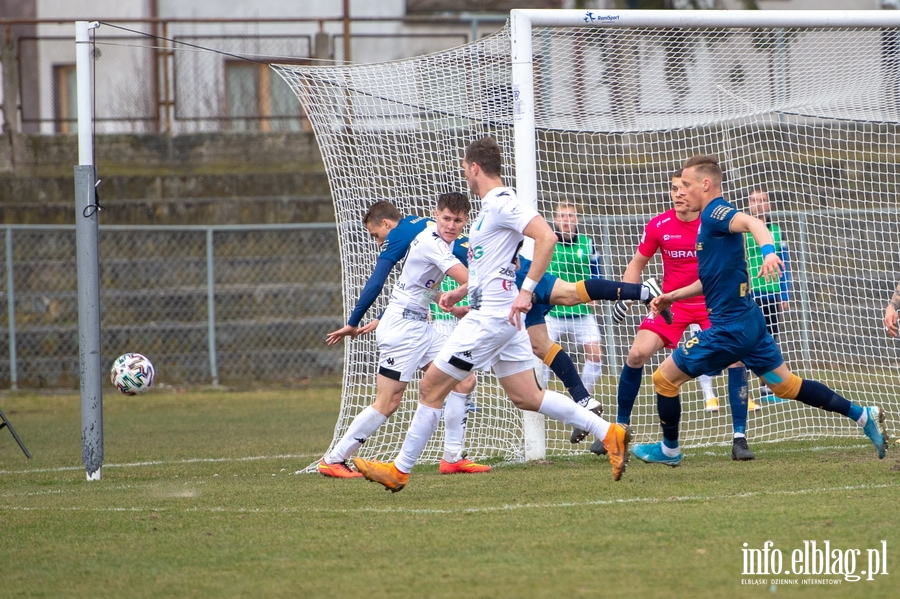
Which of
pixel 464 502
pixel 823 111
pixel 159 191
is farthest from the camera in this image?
pixel 159 191

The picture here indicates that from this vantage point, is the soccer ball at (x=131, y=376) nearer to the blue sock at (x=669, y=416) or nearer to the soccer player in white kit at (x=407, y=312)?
the soccer player in white kit at (x=407, y=312)

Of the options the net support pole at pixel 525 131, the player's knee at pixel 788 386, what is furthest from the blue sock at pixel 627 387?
the player's knee at pixel 788 386

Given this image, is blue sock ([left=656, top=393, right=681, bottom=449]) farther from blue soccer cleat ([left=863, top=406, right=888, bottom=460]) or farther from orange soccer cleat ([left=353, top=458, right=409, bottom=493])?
orange soccer cleat ([left=353, top=458, right=409, bottom=493])

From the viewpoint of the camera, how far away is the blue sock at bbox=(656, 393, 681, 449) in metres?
7.37

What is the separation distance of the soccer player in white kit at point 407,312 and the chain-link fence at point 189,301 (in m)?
8.64

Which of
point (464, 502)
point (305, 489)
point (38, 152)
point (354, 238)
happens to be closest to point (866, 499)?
point (464, 502)

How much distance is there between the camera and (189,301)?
648 inches

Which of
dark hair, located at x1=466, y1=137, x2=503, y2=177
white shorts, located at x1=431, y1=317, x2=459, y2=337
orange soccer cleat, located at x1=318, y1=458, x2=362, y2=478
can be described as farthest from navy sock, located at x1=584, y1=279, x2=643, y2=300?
white shorts, located at x1=431, y1=317, x2=459, y2=337

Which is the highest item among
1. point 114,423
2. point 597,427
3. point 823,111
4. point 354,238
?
point 823,111

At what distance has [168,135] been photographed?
747 inches

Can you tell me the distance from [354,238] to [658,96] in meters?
4.24

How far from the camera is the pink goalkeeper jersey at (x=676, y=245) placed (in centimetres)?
813

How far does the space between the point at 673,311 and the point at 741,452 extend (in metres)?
1.21

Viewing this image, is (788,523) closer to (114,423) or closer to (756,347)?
(756,347)
